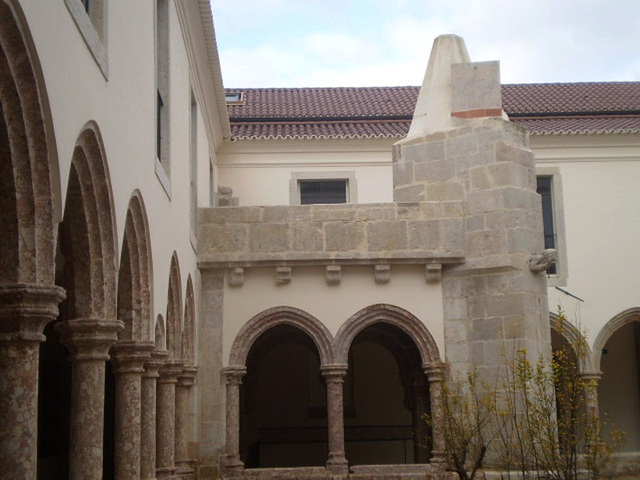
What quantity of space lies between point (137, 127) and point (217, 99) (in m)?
8.31

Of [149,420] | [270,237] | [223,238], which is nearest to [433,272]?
[270,237]

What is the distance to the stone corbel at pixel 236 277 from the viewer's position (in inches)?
559

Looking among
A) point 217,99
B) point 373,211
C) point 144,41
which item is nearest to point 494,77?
point 373,211

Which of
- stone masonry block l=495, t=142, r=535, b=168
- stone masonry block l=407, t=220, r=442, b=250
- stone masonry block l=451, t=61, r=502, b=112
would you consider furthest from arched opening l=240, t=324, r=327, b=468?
stone masonry block l=495, t=142, r=535, b=168

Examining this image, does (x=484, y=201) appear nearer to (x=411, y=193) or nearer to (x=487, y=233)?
(x=487, y=233)

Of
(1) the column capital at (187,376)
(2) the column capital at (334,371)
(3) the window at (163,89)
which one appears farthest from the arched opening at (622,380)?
(3) the window at (163,89)

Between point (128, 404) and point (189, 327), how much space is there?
425cm

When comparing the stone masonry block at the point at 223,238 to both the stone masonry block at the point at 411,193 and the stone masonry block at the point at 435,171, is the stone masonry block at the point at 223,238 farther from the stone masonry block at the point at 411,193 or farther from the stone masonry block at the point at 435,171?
the stone masonry block at the point at 435,171

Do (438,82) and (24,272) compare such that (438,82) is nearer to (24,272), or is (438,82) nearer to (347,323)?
(347,323)

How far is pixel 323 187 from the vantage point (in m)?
20.9

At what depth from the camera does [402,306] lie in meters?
14.3

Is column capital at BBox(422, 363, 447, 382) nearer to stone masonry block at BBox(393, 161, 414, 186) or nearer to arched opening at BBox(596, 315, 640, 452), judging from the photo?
stone masonry block at BBox(393, 161, 414, 186)

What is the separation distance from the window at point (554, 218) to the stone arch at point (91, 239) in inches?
536

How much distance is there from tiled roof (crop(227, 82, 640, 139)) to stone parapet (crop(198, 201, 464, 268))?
21.0 feet
